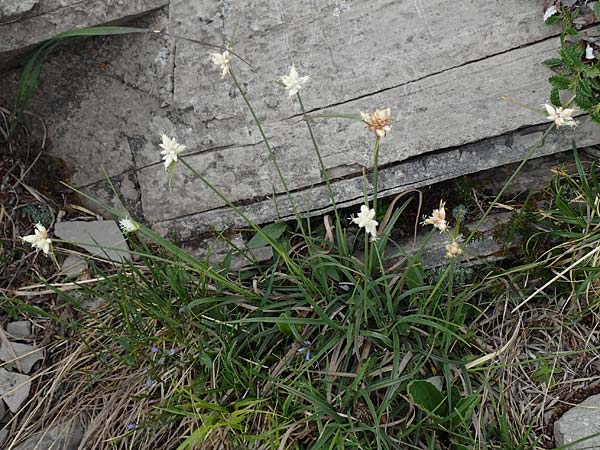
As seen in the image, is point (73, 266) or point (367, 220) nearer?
point (367, 220)

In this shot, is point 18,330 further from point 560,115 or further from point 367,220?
point 560,115

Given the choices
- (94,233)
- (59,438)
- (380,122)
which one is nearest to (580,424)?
(380,122)

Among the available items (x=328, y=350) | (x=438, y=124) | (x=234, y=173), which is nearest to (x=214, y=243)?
(x=234, y=173)

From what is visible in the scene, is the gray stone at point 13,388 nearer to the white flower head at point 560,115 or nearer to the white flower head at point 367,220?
the white flower head at point 367,220


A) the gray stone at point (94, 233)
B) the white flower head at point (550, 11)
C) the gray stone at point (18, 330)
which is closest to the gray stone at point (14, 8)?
the gray stone at point (94, 233)

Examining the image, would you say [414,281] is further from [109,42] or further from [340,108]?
[109,42]

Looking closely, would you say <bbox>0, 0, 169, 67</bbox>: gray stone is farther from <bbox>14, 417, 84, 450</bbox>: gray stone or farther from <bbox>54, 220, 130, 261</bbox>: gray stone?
<bbox>14, 417, 84, 450</bbox>: gray stone
